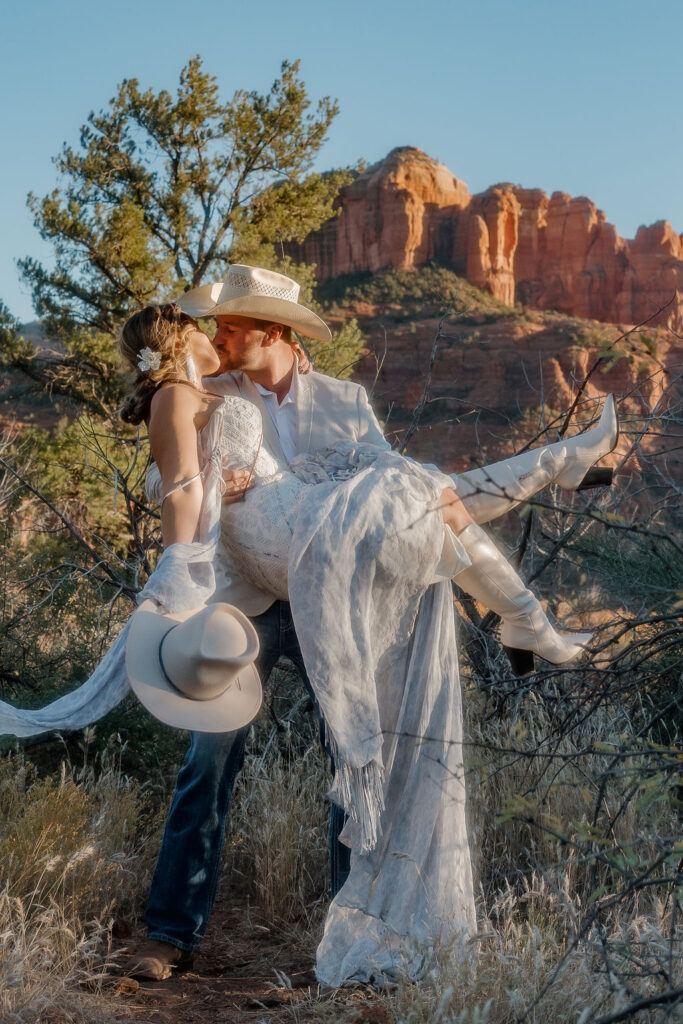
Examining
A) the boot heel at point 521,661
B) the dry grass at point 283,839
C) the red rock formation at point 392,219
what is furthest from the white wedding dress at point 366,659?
the red rock formation at point 392,219

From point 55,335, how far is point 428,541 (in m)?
14.0

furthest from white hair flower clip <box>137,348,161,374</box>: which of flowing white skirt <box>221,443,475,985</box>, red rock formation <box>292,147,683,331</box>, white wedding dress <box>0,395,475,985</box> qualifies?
red rock formation <box>292,147,683,331</box>

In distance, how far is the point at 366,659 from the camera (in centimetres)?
294

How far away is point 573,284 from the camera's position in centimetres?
6675

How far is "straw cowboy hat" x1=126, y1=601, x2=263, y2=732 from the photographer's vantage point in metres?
2.59

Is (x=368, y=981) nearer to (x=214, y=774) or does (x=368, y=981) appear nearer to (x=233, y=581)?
(x=214, y=774)

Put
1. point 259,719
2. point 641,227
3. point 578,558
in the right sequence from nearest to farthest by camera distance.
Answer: point 259,719
point 578,558
point 641,227

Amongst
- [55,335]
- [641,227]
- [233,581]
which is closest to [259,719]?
[233,581]

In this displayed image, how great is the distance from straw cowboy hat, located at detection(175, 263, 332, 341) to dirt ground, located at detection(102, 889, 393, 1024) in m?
1.99

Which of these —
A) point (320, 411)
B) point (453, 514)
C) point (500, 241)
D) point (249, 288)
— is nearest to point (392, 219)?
point (500, 241)

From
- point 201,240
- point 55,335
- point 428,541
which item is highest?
point 201,240

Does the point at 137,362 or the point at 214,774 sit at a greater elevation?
the point at 137,362

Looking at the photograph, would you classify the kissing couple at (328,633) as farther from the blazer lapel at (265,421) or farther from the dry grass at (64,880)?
the dry grass at (64,880)

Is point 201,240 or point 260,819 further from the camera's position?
point 201,240
